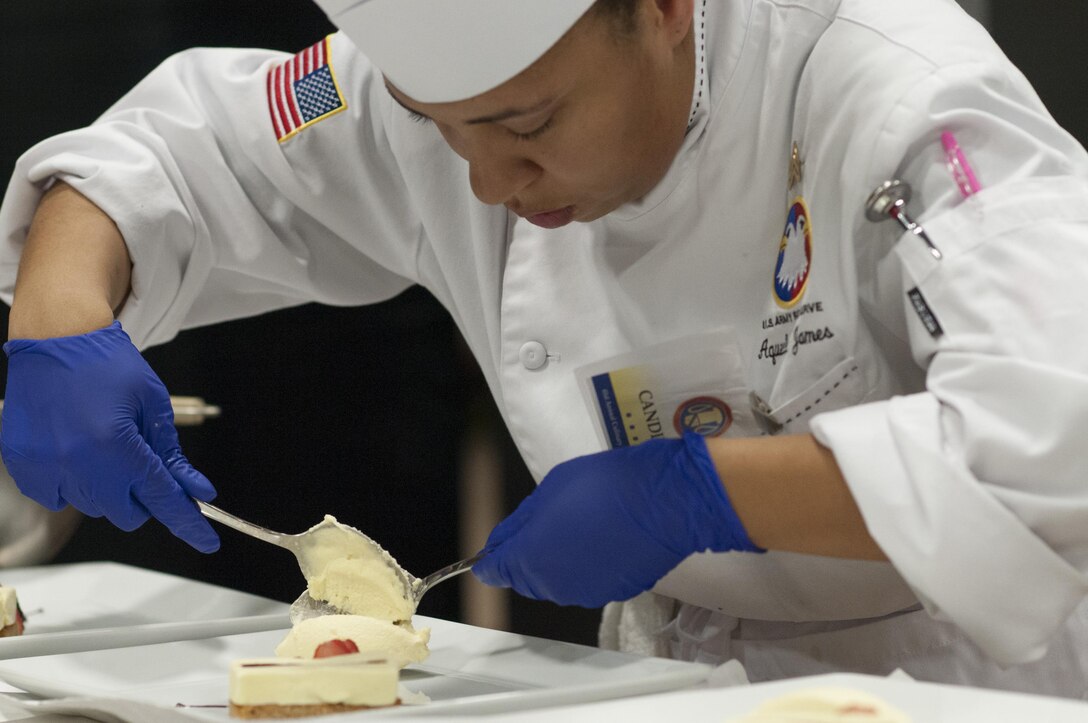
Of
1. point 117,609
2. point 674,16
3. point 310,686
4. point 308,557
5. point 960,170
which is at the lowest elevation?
point 117,609

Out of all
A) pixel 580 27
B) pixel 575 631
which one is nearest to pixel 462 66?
pixel 580 27

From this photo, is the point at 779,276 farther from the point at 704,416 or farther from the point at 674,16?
the point at 674,16

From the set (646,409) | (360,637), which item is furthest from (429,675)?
(646,409)

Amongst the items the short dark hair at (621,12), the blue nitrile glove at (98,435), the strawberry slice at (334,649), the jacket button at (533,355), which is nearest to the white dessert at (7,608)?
the blue nitrile glove at (98,435)

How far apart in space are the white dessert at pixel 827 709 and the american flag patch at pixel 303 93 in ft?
3.37

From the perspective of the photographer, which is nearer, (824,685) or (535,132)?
(824,685)

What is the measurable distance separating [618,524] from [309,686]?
0.98ft

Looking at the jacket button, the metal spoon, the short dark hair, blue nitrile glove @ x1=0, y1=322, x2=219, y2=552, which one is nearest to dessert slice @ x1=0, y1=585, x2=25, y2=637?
blue nitrile glove @ x1=0, y1=322, x2=219, y2=552

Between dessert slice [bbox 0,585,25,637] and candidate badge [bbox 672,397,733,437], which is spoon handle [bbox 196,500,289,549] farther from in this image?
candidate badge [bbox 672,397,733,437]

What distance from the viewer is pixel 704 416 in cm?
122

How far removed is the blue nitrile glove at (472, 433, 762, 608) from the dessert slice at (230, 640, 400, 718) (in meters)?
0.21

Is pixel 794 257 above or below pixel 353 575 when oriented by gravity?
Answer: above

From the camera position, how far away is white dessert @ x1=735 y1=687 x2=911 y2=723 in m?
0.69

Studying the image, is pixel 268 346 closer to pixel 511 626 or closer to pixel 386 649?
pixel 511 626
